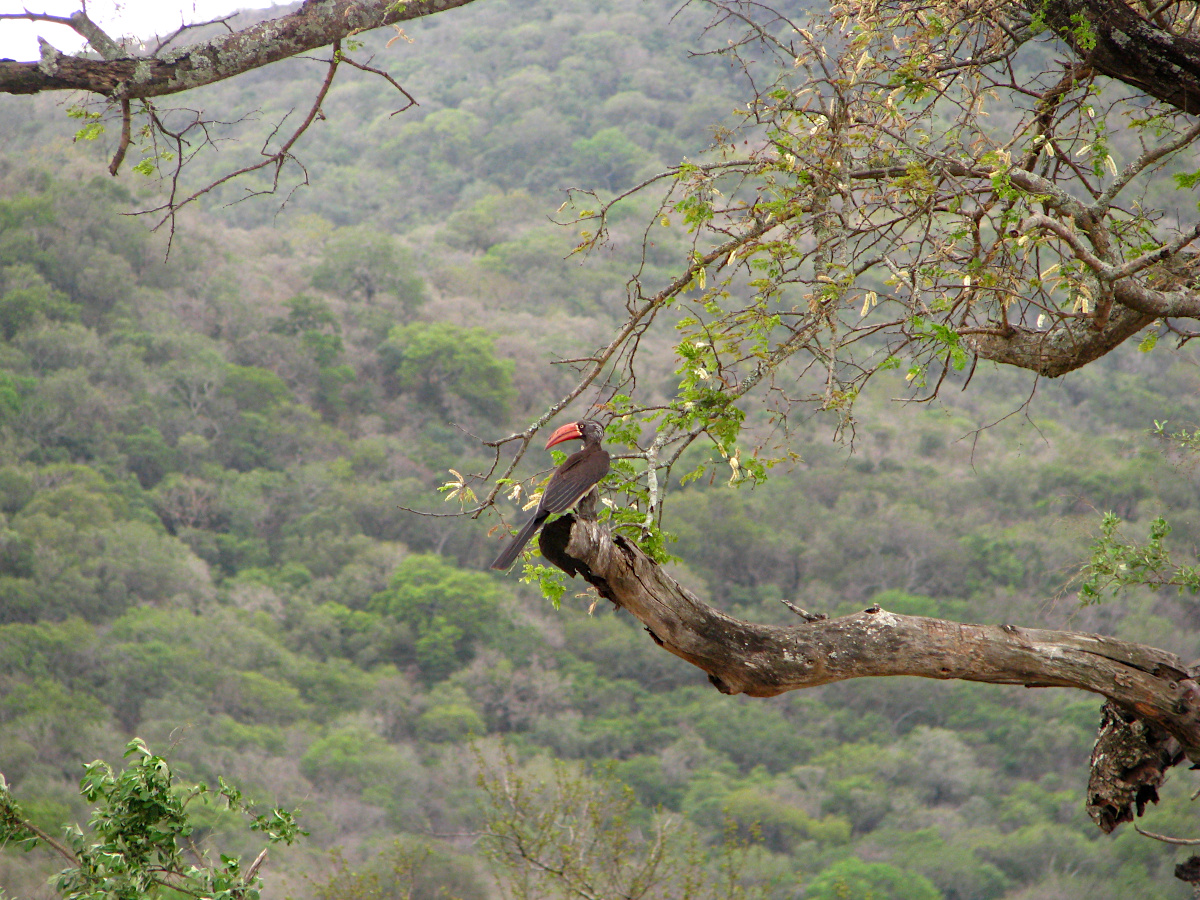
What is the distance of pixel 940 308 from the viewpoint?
3.35 metres

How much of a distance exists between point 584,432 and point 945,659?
145 centimetres

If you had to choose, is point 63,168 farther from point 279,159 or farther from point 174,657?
point 279,159

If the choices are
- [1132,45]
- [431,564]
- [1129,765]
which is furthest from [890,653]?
[431,564]

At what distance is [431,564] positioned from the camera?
2275 centimetres

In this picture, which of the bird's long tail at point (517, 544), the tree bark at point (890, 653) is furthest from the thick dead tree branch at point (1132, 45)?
the bird's long tail at point (517, 544)

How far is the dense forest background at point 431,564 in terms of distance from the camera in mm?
18156

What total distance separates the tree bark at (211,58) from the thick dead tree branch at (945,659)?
2245 millimetres

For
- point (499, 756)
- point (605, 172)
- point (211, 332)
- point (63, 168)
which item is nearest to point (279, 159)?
point (499, 756)

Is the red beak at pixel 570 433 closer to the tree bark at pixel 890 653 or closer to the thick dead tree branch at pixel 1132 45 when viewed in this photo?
the tree bark at pixel 890 653

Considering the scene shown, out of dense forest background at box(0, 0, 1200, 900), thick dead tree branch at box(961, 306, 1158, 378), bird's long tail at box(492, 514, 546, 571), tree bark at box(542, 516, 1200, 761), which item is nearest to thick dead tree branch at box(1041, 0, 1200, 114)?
thick dead tree branch at box(961, 306, 1158, 378)

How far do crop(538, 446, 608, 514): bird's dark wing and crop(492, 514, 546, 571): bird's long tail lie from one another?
81 millimetres

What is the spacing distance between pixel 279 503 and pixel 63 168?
429 inches

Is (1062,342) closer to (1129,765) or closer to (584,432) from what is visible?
(1129,765)

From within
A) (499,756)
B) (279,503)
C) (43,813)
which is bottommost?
(43,813)
